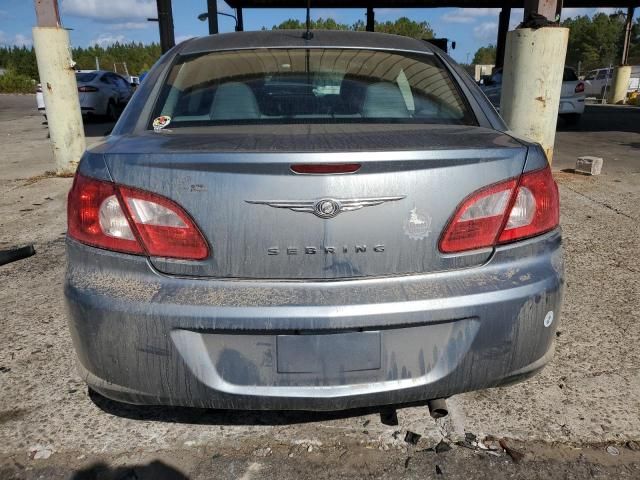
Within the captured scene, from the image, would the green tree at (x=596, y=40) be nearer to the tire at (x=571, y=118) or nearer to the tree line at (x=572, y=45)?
the tree line at (x=572, y=45)

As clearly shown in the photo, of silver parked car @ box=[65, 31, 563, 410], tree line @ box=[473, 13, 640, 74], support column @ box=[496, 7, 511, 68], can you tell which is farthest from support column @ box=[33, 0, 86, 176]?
tree line @ box=[473, 13, 640, 74]

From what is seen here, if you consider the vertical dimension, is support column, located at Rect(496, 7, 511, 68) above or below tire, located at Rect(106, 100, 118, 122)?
above

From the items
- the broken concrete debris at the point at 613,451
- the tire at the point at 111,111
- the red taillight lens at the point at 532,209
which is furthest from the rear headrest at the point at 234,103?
the tire at the point at 111,111

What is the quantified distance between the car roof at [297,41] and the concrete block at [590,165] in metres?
5.16

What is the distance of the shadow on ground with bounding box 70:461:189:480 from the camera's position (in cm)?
177

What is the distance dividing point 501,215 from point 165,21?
10763 millimetres

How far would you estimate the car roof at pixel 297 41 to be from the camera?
2.46 meters

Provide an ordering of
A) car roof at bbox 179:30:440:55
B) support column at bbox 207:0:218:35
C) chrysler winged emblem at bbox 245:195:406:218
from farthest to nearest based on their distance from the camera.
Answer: support column at bbox 207:0:218:35, car roof at bbox 179:30:440:55, chrysler winged emblem at bbox 245:195:406:218

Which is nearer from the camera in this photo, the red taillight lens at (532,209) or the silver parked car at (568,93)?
the red taillight lens at (532,209)

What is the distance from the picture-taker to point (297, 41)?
2486mm

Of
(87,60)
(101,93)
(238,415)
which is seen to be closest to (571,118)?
(101,93)

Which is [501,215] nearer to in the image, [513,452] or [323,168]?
[323,168]

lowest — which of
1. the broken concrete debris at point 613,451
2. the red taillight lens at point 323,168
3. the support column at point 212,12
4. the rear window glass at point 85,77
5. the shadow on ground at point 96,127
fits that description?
the broken concrete debris at point 613,451

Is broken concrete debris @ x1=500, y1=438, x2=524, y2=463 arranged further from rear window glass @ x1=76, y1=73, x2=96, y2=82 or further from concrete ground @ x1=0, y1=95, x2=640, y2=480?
rear window glass @ x1=76, y1=73, x2=96, y2=82
